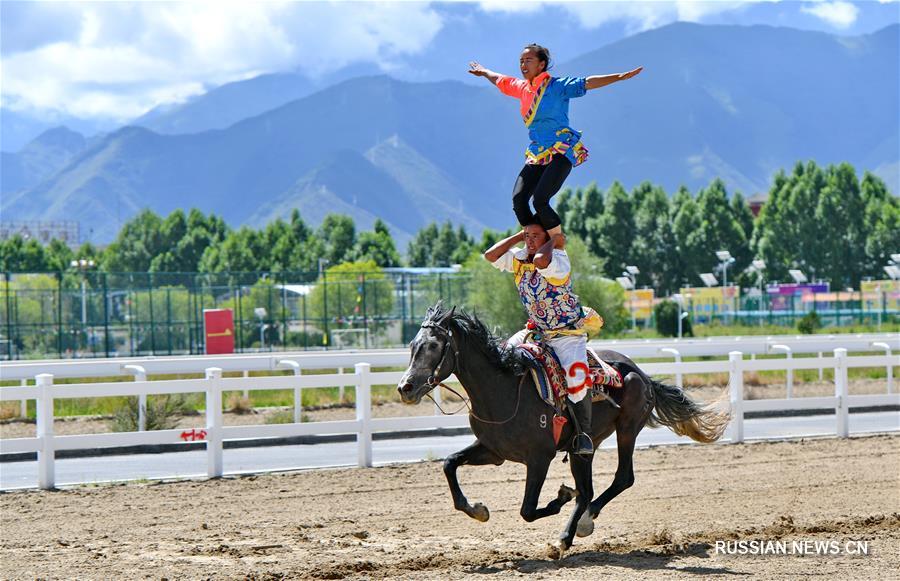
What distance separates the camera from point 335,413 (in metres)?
23.1

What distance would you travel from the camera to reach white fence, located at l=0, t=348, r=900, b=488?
1456cm

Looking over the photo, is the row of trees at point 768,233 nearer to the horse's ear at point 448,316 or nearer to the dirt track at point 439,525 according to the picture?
the dirt track at point 439,525

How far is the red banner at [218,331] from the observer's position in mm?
39125

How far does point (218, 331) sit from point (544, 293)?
1219 inches

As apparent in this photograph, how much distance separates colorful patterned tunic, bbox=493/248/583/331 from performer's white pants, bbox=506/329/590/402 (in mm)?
122

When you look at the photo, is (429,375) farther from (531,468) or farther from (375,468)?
(375,468)

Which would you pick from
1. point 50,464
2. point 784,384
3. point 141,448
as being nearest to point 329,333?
point 784,384

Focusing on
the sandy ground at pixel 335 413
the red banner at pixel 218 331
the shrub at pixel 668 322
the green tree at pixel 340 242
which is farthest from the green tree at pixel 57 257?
the sandy ground at pixel 335 413

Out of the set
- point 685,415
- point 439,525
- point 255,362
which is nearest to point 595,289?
point 255,362

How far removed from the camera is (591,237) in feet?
277

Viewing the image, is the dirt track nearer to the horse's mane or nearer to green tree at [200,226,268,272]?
the horse's mane

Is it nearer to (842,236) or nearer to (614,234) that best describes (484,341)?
(842,236)

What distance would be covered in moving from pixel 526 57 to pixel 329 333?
40.1 m

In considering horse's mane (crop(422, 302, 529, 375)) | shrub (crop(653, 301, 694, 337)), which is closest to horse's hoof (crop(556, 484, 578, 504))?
horse's mane (crop(422, 302, 529, 375))
